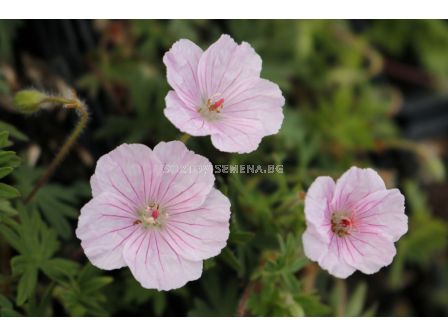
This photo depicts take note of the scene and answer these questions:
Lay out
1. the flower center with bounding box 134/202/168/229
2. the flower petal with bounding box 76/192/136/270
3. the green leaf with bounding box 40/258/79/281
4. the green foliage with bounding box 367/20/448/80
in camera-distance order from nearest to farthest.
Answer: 1. the flower petal with bounding box 76/192/136/270
2. the flower center with bounding box 134/202/168/229
3. the green leaf with bounding box 40/258/79/281
4. the green foliage with bounding box 367/20/448/80

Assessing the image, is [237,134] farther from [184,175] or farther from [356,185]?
[356,185]

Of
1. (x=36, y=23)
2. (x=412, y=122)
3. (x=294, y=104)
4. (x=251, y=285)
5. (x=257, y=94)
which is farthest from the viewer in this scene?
(x=412, y=122)

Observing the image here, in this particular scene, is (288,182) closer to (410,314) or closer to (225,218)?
(225,218)

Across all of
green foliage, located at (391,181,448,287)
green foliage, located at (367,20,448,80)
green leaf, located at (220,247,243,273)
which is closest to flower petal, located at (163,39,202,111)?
green leaf, located at (220,247,243,273)

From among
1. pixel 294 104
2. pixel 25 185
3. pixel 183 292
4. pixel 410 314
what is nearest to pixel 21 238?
pixel 25 185

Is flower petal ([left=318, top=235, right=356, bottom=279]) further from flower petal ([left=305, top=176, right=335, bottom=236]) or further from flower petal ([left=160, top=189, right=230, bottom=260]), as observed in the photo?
flower petal ([left=160, top=189, right=230, bottom=260])

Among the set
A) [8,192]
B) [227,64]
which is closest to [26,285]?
[8,192]

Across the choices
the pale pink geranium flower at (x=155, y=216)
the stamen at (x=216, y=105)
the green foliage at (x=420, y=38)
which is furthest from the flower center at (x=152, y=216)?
the green foliage at (x=420, y=38)
